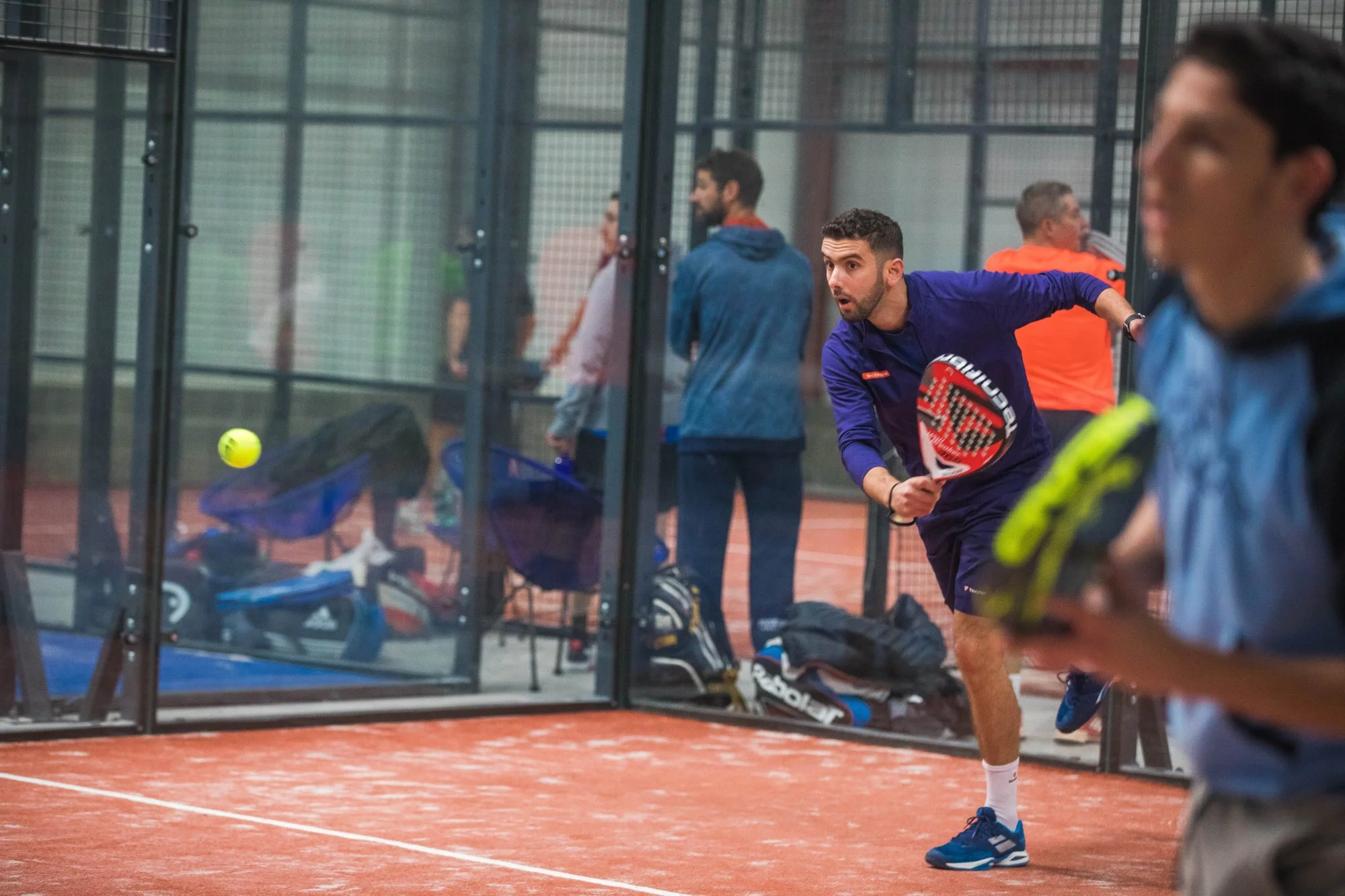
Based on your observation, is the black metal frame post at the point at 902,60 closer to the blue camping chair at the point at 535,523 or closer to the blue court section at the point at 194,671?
the blue camping chair at the point at 535,523

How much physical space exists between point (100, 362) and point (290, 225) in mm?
904

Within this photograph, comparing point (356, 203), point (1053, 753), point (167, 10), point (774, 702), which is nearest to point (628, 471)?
point (774, 702)

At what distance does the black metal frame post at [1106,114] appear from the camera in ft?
19.9

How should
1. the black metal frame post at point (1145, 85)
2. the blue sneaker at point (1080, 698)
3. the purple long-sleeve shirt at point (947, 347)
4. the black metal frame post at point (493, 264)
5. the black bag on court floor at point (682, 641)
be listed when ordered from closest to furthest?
the purple long-sleeve shirt at point (947, 347) < the blue sneaker at point (1080, 698) < the black metal frame post at point (1145, 85) < the black metal frame post at point (493, 264) < the black bag on court floor at point (682, 641)

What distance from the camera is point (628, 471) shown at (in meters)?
7.04

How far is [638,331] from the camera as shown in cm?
701

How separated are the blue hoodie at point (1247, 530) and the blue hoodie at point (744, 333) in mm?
4945

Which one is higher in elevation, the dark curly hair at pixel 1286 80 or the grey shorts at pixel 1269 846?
the dark curly hair at pixel 1286 80

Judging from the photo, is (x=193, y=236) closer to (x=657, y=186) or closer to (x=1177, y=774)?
(x=657, y=186)

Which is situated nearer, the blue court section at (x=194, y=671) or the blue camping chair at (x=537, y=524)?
the blue court section at (x=194, y=671)

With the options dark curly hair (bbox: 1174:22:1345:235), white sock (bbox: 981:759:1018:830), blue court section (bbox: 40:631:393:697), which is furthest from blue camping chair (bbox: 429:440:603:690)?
dark curly hair (bbox: 1174:22:1345:235)

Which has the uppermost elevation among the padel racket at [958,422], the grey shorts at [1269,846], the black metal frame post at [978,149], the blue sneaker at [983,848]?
the black metal frame post at [978,149]

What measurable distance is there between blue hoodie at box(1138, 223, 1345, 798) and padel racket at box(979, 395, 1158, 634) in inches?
1.5

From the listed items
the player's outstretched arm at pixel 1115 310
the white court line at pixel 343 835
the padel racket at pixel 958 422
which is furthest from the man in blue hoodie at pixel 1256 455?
the player's outstretched arm at pixel 1115 310
